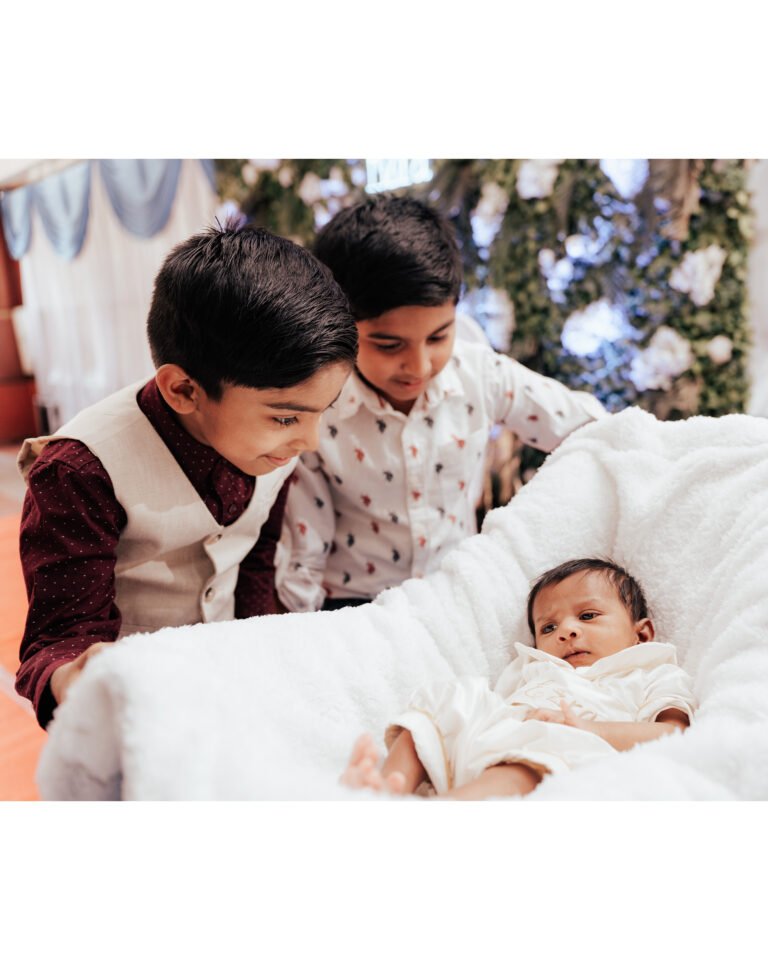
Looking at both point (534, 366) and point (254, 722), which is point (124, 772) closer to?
point (254, 722)

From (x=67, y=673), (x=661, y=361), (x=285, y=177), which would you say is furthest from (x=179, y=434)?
(x=285, y=177)

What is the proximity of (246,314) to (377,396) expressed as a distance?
1.47ft

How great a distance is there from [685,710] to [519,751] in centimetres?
23

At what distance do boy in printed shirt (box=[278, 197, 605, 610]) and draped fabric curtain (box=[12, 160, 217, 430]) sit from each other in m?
3.06

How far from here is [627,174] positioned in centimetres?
203

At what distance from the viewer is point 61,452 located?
80 centimetres

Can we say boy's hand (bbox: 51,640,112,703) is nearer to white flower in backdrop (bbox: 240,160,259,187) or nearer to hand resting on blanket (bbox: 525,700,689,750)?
hand resting on blanket (bbox: 525,700,689,750)

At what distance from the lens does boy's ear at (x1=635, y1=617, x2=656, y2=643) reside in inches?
39.1

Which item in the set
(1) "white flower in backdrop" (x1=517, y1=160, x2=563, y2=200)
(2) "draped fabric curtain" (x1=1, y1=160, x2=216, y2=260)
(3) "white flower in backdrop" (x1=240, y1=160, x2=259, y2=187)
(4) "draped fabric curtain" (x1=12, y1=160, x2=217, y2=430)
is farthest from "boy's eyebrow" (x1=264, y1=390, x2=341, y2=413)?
(4) "draped fabric curtain" (x1=12, y1=160, x2=217, y2=430)

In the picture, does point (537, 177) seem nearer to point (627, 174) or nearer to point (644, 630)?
point (627, 174)

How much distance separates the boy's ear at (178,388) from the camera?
79 cm

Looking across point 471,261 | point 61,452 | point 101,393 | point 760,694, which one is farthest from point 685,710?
point 101,393

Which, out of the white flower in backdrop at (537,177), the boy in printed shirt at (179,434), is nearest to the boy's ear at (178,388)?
the boy in printed shirt at (179,434)

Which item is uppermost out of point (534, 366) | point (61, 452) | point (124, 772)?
point (61, 452)
